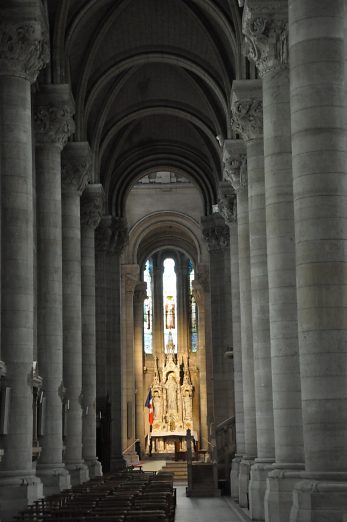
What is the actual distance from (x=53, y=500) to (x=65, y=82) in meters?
15.7

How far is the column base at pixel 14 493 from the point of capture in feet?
70.6

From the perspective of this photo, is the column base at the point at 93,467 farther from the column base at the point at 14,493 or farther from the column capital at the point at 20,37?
the column capital at the point at 20,37

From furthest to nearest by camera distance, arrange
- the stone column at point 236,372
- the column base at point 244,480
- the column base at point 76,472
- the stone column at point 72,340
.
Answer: the stone column at point 236,372 → the stone column at point 72,340 → the column base at point 76,472 → the column base at point 244,480

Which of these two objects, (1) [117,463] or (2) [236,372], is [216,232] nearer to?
(1) [117,463]

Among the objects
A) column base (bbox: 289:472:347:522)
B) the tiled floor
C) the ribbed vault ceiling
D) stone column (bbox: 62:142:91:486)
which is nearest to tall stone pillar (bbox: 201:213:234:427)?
the ribbed vault ceiling

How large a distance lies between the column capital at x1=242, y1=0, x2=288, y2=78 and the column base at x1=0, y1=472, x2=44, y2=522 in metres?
11.3

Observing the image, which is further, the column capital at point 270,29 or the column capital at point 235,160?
the column capital at point 235,160

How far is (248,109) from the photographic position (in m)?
27.6

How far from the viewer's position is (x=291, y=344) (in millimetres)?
20797

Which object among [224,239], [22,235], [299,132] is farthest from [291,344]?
[224,239]

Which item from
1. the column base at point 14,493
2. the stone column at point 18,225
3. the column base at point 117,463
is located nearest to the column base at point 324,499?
the column base at point 14,493

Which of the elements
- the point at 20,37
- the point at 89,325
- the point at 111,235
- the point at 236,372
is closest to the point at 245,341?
the point at 236,372

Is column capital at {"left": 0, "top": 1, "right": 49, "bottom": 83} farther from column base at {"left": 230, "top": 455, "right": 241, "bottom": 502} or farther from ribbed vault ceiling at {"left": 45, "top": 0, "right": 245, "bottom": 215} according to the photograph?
column base at {"left": 230, "top": 455, "right": 241, "bottom": 502}

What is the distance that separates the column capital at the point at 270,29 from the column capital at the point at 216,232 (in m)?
25.9
